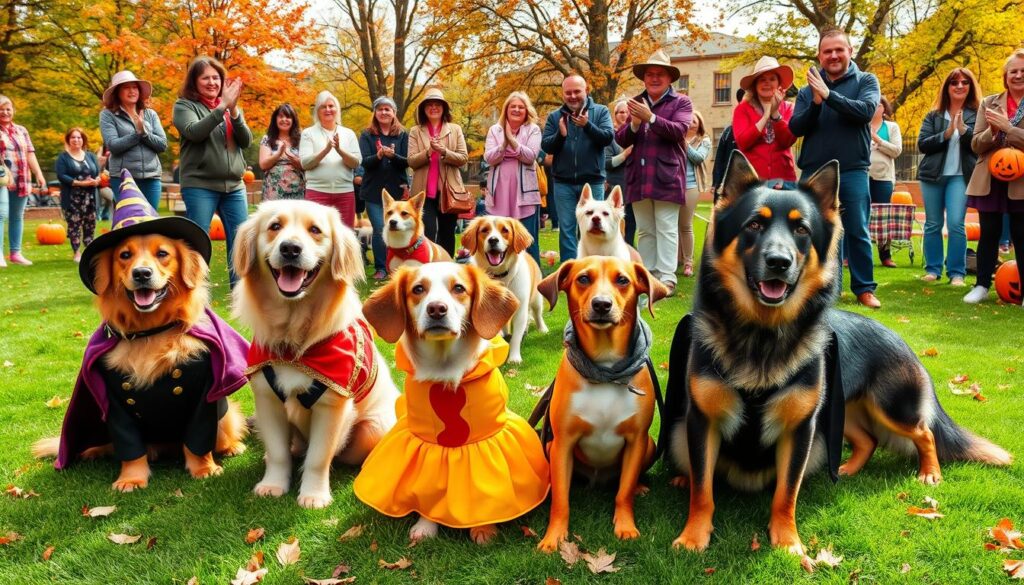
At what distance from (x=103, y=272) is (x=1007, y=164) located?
27.1 feet

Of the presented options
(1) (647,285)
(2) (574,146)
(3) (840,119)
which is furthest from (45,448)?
(3) (840,119)

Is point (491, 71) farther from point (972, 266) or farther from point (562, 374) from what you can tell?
point (562, 374)

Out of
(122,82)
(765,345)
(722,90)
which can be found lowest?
(765,345)

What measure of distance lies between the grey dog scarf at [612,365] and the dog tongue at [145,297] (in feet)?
6.90

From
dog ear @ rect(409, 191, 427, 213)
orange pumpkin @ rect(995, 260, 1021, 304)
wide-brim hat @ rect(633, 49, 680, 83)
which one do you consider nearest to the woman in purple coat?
wide-brim hat @ rect(633, 49, 680, 83)

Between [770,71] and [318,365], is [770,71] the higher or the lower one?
the higher one

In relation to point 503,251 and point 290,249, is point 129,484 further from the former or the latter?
point 503,251

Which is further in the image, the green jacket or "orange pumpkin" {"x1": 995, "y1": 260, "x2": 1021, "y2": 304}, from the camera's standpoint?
"orange pumpkin" {"x1": 995, "y1": 260, "x2": 1021, "y2": 304}

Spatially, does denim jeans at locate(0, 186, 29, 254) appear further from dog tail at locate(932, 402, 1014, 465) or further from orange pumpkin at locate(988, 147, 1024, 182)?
orange pumpkin at locate(988, 147, 1024, 182)

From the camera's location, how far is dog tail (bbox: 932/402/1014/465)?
322 cm

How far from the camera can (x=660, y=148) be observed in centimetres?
754

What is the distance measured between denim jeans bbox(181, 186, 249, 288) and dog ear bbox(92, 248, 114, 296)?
3408 mm

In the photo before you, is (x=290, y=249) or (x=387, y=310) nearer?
(x=387, y=310)

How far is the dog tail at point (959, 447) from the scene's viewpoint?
322cm
